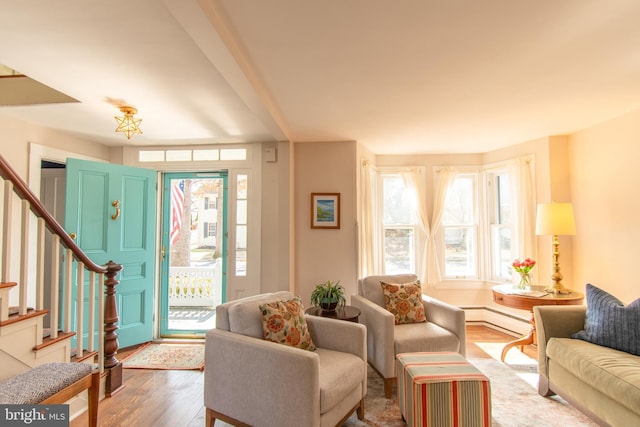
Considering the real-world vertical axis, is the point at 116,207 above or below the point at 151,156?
below

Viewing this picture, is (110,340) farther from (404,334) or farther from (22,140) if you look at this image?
(404,334)

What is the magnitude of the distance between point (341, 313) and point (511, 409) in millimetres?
1415

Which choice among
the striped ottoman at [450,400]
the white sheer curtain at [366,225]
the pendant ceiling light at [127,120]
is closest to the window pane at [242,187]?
the pendant ceiling light at [127,120]

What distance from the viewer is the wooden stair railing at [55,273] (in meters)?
1.74

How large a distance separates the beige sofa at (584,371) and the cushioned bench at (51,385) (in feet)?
9.90

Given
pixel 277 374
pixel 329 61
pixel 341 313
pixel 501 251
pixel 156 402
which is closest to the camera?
pixel 277 374

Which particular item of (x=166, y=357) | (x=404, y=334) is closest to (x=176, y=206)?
(x=166, y=357)

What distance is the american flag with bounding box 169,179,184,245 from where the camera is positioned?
408 centimetres

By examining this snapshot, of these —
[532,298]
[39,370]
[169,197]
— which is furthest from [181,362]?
[532,298]

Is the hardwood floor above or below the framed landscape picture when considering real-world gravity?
below

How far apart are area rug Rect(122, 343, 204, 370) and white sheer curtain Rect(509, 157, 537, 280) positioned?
3845mm

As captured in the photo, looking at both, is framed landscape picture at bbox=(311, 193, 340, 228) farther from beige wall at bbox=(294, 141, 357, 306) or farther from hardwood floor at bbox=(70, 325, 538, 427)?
hardwood floor at bbox=(70, 325, 538, 427)

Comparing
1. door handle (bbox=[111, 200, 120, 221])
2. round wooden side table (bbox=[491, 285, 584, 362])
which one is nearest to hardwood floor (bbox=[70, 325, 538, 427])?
round wooden side table (bbox=[491, 285, 584, 362])

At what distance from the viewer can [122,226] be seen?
3375 millimetres
